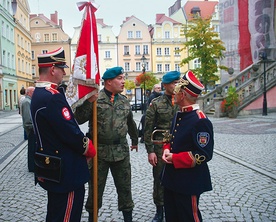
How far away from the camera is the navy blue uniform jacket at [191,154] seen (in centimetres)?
309

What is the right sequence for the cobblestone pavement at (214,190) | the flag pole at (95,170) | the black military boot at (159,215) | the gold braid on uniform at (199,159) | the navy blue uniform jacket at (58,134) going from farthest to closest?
the cobblestone pavement at (214,190), the black military boot at (159,215), the flag pole at (95,170), the gold braid on uniform at (199,159), the navy blue uniform jacket at (58,134)

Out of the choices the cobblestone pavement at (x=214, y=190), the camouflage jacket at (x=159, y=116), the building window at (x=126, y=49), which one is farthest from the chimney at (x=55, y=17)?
the camouflage jacket at (x=159, y=116)

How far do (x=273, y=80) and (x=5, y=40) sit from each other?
34.3 meters

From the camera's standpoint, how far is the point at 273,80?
20531 mm

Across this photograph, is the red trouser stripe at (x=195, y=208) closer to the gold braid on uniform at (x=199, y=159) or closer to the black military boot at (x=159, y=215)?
the gold braid on uniform at (x=199, y=159)

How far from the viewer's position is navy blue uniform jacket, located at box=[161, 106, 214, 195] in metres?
3.09

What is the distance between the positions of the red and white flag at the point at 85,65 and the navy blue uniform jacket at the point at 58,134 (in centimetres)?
79

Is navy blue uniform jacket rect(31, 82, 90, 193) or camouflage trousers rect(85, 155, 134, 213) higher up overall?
navy blue uniform jacket rect(31, 82, 90, 193)

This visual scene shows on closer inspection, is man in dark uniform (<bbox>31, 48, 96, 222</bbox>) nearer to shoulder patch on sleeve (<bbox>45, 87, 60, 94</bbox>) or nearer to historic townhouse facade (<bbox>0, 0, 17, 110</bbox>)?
shoulder patch on sleeve (<bbox>45, 87, 60, 94</bbox>)

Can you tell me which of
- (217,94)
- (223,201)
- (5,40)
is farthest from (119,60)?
(223,201)

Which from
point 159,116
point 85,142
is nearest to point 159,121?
point 159,116

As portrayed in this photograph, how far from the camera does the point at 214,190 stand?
5820mm

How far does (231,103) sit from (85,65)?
56.9ft

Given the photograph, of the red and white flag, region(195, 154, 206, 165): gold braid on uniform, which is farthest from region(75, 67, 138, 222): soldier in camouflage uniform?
region(195, 154, 206, 165): gold braid on uniform
